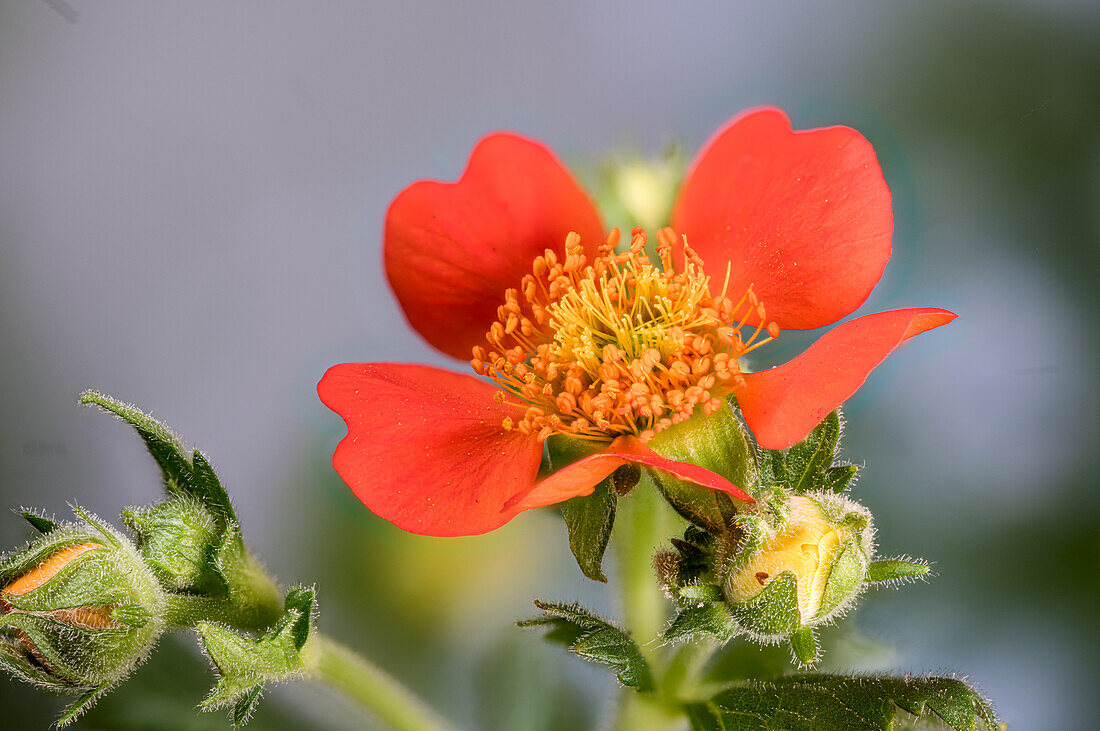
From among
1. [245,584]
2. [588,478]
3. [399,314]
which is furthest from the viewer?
[399,314]

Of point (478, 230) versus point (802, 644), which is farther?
point (478, 230)

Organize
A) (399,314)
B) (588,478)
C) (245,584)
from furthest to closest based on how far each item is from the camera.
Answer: (399,314), (245,584), (588,478)

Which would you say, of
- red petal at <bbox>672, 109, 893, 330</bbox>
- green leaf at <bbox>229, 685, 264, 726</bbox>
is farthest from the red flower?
green leaf at <bbox>229, 685, 264, 726</bbox>

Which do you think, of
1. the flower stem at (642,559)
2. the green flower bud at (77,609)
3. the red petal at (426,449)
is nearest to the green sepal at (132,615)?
the green flower bud at (77,609)

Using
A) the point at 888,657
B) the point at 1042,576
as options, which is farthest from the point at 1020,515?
the point at 888,657

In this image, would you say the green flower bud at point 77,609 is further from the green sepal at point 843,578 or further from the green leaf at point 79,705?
the green sepal at point 843,578

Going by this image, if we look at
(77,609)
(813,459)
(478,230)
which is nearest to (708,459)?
(813,459)

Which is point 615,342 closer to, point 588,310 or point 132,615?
point 588,310
